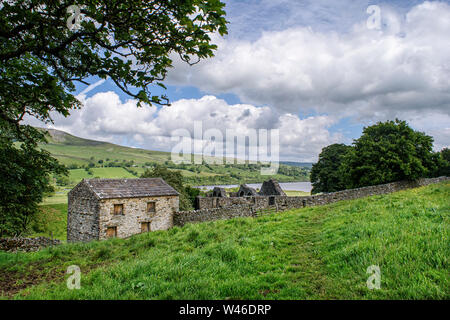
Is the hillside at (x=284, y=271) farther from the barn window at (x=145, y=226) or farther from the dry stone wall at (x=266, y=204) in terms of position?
the barn window at (x=145, y=226)

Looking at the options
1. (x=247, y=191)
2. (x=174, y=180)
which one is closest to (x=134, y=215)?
(x=247, y=191)

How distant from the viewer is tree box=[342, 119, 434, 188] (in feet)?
83.0

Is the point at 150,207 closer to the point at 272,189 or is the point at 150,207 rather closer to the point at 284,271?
the point at 272,189

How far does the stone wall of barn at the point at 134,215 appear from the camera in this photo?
757 inches

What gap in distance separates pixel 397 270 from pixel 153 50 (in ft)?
19.5

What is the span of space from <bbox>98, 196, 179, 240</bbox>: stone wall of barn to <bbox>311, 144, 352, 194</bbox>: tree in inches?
998

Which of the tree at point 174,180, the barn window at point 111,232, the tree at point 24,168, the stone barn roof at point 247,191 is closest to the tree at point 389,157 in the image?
the stone barn roof at point 247,191

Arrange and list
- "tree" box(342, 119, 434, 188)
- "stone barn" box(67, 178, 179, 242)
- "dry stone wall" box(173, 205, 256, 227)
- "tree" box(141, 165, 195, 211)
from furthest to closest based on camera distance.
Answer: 1. "tree" box(141, 165, 195, 211)
2. "tree" box(342, 119, 434, 188)
3. "stone barn" box(67, 178, 179, 242)
4. "dry stone wall" box(173, 205, 256, 227)

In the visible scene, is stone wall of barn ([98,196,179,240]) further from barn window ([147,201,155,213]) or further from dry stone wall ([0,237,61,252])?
dry stone wall ([0,237,61,252])

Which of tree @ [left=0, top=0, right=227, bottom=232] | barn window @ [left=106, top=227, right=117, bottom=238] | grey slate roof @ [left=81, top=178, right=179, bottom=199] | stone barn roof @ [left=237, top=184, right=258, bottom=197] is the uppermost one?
tree @ [left=0, top=0, right=227, bottom=232]

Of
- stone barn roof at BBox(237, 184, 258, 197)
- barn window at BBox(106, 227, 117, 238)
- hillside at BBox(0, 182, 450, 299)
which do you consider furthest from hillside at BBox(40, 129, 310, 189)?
hillside at BBox(0, 182, 450, 299)

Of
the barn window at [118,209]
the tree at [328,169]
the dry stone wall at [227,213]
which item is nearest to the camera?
the dry stone wall at [227,213]

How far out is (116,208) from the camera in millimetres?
20031
